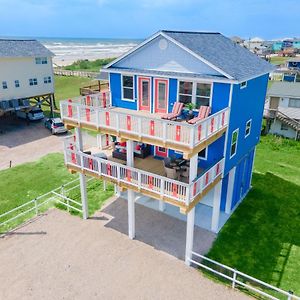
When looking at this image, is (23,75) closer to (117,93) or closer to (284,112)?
(117,93)

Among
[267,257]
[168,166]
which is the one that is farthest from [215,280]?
[168,166]

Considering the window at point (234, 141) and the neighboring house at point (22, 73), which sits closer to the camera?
the window at point (234, 141)

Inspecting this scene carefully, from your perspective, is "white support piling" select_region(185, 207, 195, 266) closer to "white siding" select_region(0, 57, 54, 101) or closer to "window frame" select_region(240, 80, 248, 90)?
"window frame" select_region(240, 80, 248, 90)

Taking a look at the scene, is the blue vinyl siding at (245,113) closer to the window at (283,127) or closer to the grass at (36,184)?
the grass at (36,184)

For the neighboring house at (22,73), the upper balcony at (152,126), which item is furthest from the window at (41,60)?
the upper balcony at (152,126)

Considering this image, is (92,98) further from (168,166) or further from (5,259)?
(5,259)

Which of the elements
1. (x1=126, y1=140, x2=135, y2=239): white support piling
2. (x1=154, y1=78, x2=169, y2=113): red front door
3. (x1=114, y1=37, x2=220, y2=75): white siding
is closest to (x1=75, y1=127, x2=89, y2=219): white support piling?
(x1=126, y1=140, x2=135, y2=239): white support piling
